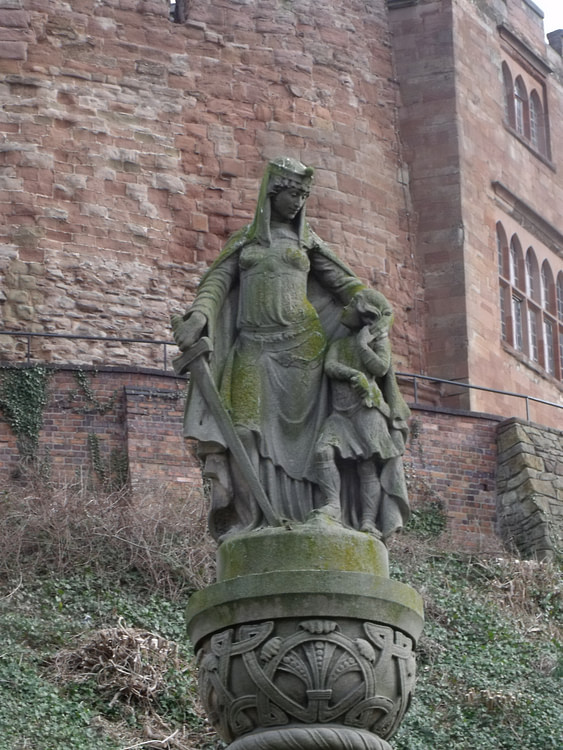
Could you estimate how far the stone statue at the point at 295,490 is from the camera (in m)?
Answer: 9.68

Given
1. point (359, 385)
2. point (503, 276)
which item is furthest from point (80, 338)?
point (359, 385)

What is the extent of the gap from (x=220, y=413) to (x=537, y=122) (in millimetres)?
20153

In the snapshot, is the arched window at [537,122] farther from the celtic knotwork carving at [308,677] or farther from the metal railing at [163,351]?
the celtic knotwork carving at [308,677]

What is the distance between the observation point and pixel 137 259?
2406 cm

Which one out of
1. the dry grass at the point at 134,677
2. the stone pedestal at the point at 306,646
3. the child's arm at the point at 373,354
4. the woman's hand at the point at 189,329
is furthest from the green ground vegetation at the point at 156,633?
the child's arm at the point at 373,354

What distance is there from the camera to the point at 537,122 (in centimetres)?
2991

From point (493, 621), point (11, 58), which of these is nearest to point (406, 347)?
point (11, 58)

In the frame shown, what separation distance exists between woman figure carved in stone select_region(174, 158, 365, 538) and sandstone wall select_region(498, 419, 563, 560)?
1030cm

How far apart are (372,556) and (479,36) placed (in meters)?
19.1

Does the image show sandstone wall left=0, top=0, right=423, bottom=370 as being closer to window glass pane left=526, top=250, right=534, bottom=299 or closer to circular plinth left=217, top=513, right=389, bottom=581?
window glass pane left=526, top=250, right=534, bottom=299

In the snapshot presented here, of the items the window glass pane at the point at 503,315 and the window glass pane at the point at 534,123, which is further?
the window glass pane at the point at 534,123

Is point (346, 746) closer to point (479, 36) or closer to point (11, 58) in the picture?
point (11, 58)

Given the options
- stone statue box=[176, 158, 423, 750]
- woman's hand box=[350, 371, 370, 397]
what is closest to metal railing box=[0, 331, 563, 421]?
stone statue box=[176, 158, 423, 750]

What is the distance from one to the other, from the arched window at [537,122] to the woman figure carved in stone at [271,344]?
18825 millimetres
